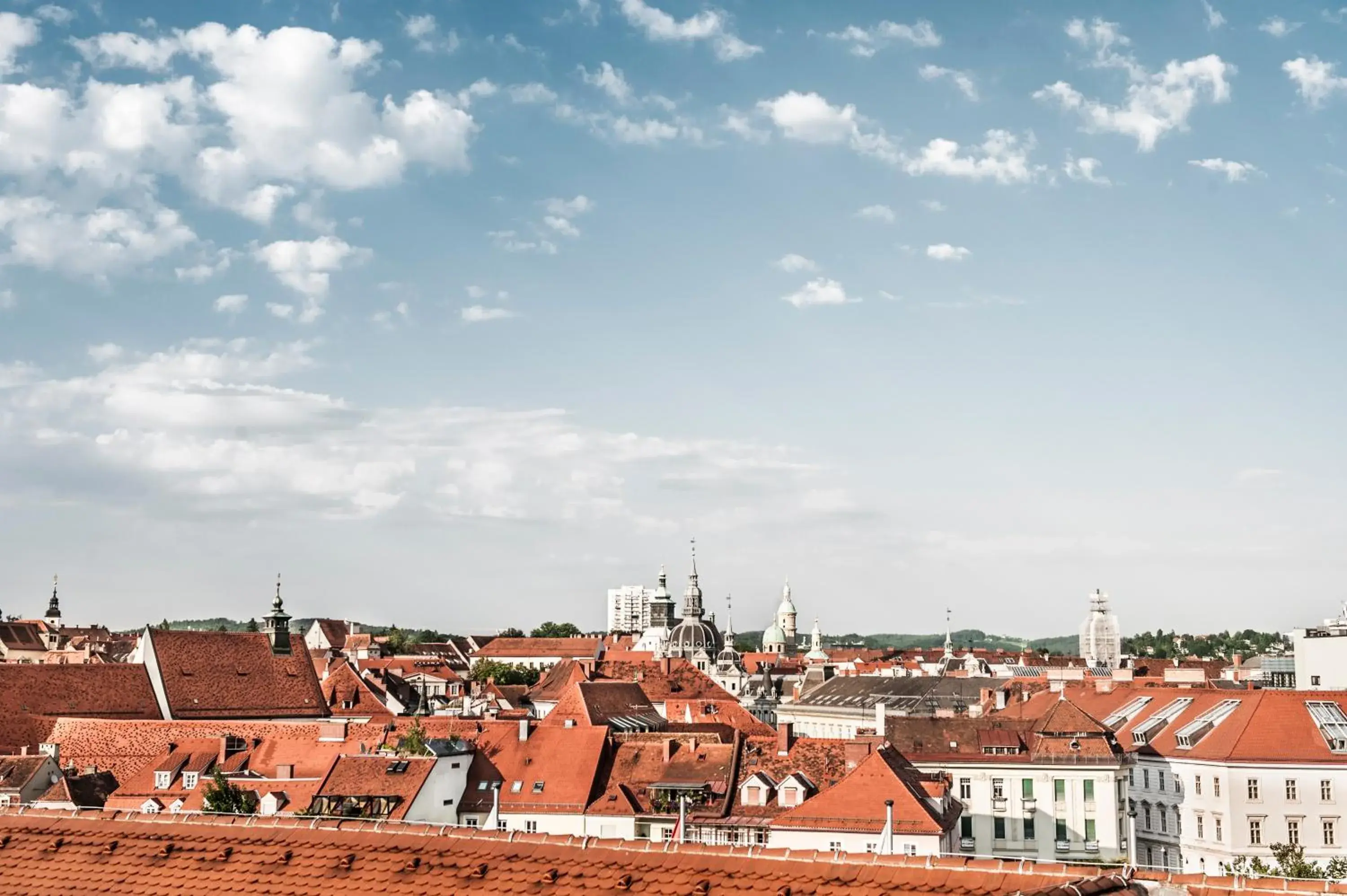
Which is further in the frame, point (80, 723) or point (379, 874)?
point (80, 723)

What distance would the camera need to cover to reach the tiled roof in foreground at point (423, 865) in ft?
47.7

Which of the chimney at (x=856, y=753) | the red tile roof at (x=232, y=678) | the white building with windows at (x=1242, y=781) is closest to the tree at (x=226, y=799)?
the red tile roof at (x=232, y=678)

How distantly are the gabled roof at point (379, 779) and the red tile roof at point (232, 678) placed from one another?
3070 cm

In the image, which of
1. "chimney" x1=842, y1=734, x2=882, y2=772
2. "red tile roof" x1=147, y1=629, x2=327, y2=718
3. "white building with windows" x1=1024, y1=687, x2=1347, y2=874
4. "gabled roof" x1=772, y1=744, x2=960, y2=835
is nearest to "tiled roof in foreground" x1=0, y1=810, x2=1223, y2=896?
"gabled roof" x1=772, y1=744, x2=960, y2=835

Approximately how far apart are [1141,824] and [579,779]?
30.8 meters

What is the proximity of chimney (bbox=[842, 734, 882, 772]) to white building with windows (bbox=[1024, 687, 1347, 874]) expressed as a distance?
1740 cm

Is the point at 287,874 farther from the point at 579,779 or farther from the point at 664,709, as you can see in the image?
the point at 664,709

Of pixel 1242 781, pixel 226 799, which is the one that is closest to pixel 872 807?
pixel 1242 781

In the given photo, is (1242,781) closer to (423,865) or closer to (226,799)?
(226,799)

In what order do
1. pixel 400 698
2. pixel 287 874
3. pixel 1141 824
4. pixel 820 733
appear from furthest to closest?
1. pixel 820 733
2. pixel 400 698
3. pixel 1141 824
4. pixel 287 874

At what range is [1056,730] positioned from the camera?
71.1 meters

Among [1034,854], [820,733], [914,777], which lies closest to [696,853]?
[914,777]

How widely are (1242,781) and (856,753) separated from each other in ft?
66.9

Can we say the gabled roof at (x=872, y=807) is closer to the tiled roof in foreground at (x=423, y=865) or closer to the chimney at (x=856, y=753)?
the chimney at (x=856, y=753)
